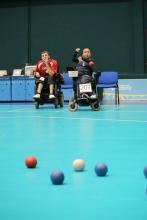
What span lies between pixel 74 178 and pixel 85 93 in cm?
726

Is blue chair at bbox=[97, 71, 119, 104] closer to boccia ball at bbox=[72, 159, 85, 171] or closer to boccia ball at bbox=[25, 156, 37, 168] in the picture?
boccia ball at bbox=[25, 156, 37, 168]

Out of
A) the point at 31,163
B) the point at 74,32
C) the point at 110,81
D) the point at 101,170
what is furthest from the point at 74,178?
the point at 74,32

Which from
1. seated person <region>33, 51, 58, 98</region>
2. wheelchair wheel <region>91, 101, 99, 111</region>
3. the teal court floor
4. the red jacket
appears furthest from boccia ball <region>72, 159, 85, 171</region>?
the red jacket

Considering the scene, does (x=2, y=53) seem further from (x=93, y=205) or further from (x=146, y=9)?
(x=93, y=205)

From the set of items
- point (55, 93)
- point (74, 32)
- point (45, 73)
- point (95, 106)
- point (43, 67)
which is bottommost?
point (95, 106)

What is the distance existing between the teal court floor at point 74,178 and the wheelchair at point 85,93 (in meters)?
4.47

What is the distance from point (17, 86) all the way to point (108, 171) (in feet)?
43.6

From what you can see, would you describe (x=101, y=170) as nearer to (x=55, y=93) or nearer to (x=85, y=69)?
(x=85, y=69)

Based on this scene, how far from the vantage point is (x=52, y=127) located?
679 centimetres

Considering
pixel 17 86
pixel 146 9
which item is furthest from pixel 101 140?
pixel 146 9

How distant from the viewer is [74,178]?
10.1 feet

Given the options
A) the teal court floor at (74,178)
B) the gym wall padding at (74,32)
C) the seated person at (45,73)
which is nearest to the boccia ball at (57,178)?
the teal court floor at (74,178)

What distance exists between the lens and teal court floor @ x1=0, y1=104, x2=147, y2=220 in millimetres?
2287

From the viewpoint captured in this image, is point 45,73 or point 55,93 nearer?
point 45,73
